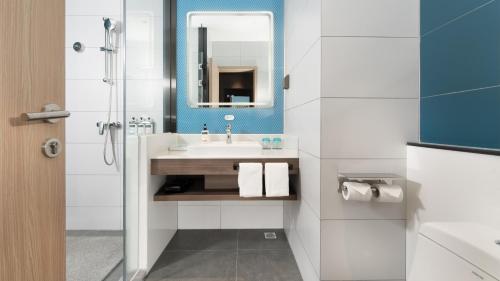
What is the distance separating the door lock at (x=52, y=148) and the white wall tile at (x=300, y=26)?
112cm

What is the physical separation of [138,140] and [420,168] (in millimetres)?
1555

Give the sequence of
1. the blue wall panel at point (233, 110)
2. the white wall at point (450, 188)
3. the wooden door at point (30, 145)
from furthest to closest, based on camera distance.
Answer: the blue wall panel at point (233, 110) < the white wall at point (450, 188) < the wooden door at point (30, 145)

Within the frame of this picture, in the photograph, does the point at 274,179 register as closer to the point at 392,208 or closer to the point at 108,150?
the point at 392,208

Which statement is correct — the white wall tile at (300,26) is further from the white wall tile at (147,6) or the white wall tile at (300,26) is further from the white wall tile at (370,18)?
the white wall tile at (147,6)

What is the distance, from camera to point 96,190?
1.92m

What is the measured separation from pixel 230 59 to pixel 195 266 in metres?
1.76

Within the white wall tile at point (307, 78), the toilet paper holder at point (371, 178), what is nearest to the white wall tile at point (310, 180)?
the toilet paper holder at point (371, 178)

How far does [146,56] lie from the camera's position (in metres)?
1.77

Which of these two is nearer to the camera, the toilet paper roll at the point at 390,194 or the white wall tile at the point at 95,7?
the toilet paper roll at the point at 390,194

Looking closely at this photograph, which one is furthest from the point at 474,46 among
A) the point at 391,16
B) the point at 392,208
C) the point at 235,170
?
the point at 235,170

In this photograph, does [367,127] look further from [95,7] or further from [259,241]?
[95,7]

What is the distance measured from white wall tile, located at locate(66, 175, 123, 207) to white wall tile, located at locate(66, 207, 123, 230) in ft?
0.12

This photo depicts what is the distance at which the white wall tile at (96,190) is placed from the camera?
1.85 m

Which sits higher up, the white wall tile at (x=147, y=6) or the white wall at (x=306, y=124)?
the white wall tile at (x=147, y=6)
